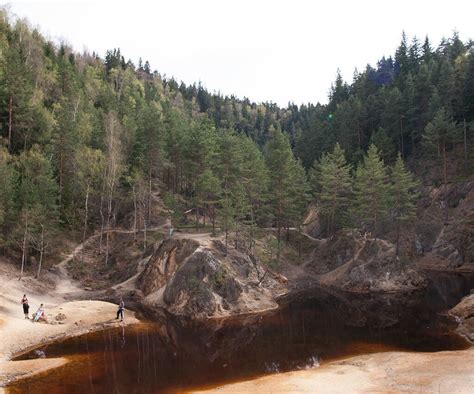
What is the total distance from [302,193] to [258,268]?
61.3 ft

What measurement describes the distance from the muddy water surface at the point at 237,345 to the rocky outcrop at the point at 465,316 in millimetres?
933

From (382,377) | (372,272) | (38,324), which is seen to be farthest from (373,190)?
(38,324)

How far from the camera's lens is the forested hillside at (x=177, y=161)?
2281 inches

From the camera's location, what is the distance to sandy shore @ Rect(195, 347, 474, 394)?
2380 cm

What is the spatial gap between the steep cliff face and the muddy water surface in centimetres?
297

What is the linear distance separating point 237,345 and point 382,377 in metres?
13.1

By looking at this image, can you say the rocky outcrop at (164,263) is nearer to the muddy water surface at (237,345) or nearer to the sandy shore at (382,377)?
the muddy water surface at (237,345)

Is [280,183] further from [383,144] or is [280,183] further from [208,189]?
[383,144]

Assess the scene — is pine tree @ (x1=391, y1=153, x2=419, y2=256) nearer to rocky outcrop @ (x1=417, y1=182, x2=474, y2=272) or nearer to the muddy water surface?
rocky outcrop @ (x1=417, y1=182, x2=474, y2=272)

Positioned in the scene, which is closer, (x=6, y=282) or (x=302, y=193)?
(x=6, y=282)

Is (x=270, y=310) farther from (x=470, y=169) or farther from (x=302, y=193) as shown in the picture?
(x=470, y=169)

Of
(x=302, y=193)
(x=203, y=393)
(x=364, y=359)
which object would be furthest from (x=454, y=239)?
(x=203, y=393)

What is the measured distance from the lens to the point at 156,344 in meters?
35.2

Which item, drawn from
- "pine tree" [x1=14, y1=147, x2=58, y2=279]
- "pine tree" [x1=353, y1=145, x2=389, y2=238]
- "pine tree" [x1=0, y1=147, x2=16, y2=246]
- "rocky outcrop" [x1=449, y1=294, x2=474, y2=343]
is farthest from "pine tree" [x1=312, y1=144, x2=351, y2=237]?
"pine tree" [x1=0, y1=147, x2=16, y2=246]
